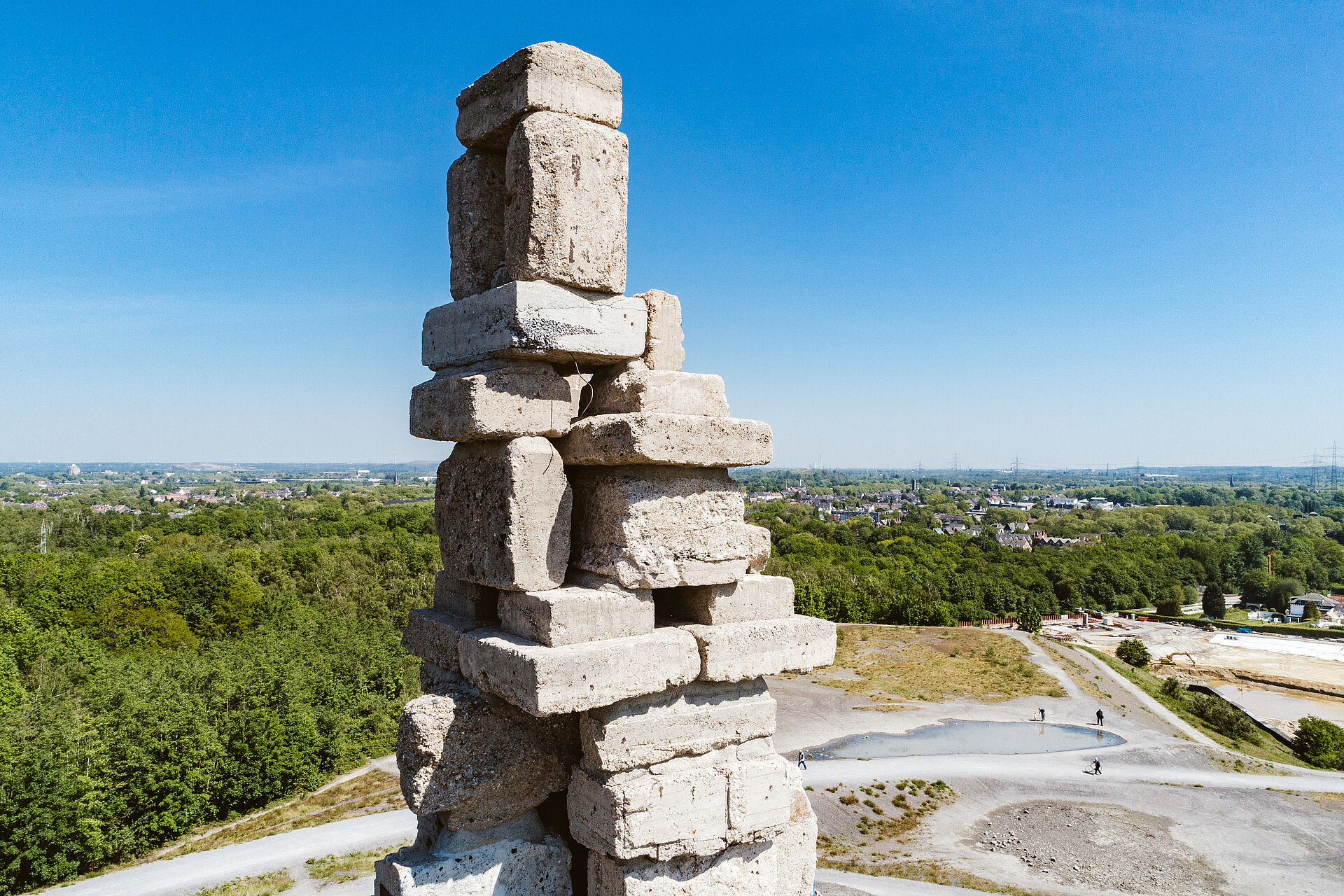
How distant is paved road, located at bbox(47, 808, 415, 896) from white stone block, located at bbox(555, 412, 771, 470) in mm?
17643

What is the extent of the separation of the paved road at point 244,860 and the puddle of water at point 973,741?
1478 cm

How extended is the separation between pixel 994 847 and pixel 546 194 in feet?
69.0

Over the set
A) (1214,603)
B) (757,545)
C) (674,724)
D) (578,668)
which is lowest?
(1214,603)

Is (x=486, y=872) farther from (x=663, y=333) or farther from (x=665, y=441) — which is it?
(x=663, y=333)

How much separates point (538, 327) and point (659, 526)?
1437 mm

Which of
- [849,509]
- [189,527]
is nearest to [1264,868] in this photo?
[189,527]

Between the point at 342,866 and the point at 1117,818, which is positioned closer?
the point at 342,866

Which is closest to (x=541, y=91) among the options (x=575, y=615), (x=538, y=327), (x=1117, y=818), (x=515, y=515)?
(x=538, y=327)

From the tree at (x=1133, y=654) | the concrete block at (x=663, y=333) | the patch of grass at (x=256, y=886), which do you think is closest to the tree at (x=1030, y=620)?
the tree at (x=1133, y=654)

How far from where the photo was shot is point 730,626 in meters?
4.87

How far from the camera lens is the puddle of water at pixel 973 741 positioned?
1102 inches

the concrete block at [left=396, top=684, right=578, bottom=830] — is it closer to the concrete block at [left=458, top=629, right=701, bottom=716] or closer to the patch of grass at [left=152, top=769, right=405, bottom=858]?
the concrete block at [left=458, top=629, right=701, bottom=716]

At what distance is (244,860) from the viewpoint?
1777 centimetres

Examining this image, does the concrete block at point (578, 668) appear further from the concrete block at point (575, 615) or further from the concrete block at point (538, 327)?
the concrete block at point (538, 327)
